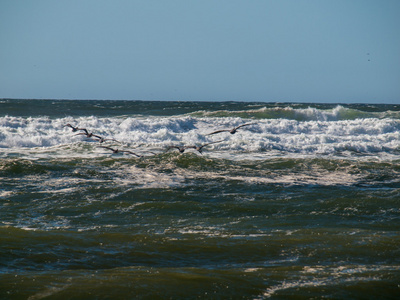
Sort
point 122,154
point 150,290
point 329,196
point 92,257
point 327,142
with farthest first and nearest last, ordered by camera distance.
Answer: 1. point 327,142
2. point 122,154
3. point 329,196
4. point 92,257
5. point 150,290

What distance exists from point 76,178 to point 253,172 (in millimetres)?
4347

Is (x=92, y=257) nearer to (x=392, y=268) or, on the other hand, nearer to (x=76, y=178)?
(x=392, y=268)

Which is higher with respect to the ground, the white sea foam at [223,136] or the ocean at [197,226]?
the white sea foam at [223,136]

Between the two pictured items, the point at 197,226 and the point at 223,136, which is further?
the point at 223,136

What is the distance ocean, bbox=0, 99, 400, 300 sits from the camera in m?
5.07

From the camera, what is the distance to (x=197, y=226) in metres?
7.56

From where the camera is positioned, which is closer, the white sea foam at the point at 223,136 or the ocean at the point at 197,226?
the ocean at the point at 197,226

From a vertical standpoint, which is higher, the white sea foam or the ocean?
the white sea foam

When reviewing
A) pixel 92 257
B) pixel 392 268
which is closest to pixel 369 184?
pixel 392 268

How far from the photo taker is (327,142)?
68.4ft

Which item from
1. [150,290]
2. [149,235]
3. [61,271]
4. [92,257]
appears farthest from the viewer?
[149,235]

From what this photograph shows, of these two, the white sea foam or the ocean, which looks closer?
the ocean

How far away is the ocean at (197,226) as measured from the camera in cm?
507

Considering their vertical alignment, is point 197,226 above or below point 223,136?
below
